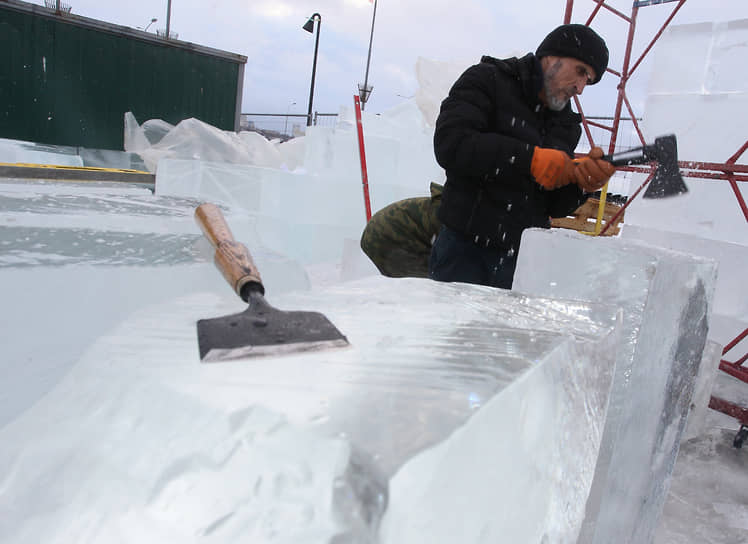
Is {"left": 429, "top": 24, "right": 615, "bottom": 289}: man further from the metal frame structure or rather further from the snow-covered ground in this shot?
the metal frame structure

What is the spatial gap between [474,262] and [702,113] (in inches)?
90.4

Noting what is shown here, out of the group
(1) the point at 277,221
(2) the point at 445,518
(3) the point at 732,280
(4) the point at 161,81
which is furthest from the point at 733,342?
(4) the point at 161,81

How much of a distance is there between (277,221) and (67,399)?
4.30 metres

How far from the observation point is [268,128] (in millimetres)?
12695

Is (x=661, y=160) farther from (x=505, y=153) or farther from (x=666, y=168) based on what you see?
(x=505, y=153)

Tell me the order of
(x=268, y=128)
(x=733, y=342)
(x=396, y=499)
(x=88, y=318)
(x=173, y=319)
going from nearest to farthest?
(x=396, y=499) < (x=173, y=319) < (x=88, y=318) < (x=733, y=342) < (x=268, y=128)

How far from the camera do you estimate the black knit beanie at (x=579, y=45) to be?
169cm

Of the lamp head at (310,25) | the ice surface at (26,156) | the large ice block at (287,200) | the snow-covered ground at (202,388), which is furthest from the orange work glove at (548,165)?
the lamp head at (310,25)

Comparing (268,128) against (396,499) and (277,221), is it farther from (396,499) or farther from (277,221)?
(396,499)

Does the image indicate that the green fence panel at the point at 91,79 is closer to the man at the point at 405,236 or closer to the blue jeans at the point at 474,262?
the man at the point at 405,236

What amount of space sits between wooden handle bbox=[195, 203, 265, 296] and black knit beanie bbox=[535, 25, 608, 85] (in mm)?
1315

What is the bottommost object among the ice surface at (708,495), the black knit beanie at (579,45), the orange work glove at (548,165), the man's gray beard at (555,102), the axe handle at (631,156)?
the ice surface at (708,495)

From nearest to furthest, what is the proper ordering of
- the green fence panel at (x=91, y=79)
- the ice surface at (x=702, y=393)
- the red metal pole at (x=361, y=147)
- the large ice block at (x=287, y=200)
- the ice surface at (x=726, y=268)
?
the ice surface at (x=702, y=393)
the ice surface at (x=726, y=268)
the red metal pole at (x=361, y=147)
the large ice block at (x=287, y=200)
the green fence panel at (x=91, y=79)

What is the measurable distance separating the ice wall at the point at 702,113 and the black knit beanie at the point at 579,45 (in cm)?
172
